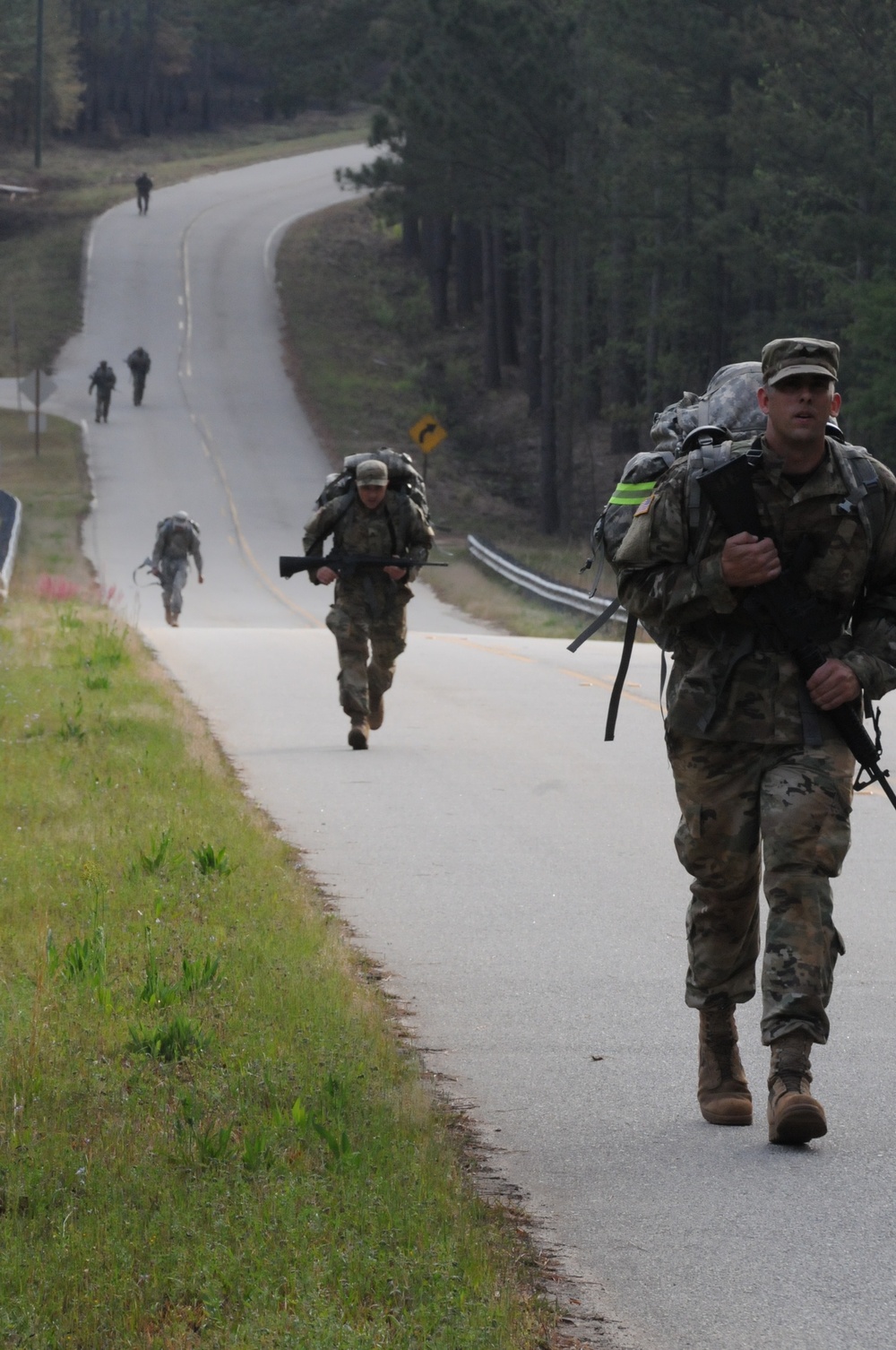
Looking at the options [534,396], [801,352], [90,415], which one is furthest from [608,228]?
[801,352]

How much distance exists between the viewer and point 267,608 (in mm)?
35969

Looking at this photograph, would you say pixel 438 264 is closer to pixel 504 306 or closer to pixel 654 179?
pixel 504 306

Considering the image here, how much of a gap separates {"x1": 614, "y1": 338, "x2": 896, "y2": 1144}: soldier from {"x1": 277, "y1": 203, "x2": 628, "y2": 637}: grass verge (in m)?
32.7

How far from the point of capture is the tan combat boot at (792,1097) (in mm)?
5199

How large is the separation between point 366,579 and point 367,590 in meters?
0.07

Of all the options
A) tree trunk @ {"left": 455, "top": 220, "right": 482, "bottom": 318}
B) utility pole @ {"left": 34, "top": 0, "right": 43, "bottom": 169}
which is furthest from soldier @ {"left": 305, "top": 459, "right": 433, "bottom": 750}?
utility pole @ {"left": 34, "top": 0, "right": 43, "bottom": 169}

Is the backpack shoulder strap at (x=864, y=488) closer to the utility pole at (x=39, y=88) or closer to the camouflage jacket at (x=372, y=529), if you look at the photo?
the camouflage jacket at (x=372, y=529)

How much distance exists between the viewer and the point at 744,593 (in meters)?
5.48

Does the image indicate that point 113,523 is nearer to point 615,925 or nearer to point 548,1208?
point 615,925

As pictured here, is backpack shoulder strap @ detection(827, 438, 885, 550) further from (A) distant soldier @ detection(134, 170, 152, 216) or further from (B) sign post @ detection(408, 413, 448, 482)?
(A) distant soldier @ detection(134, 170, 152, 216)

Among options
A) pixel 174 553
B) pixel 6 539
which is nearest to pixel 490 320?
pixel 6 539

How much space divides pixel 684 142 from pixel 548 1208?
44.8 metres

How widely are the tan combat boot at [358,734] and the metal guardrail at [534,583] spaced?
15803 millimetres

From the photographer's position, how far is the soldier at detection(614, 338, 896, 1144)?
17.5 feet
